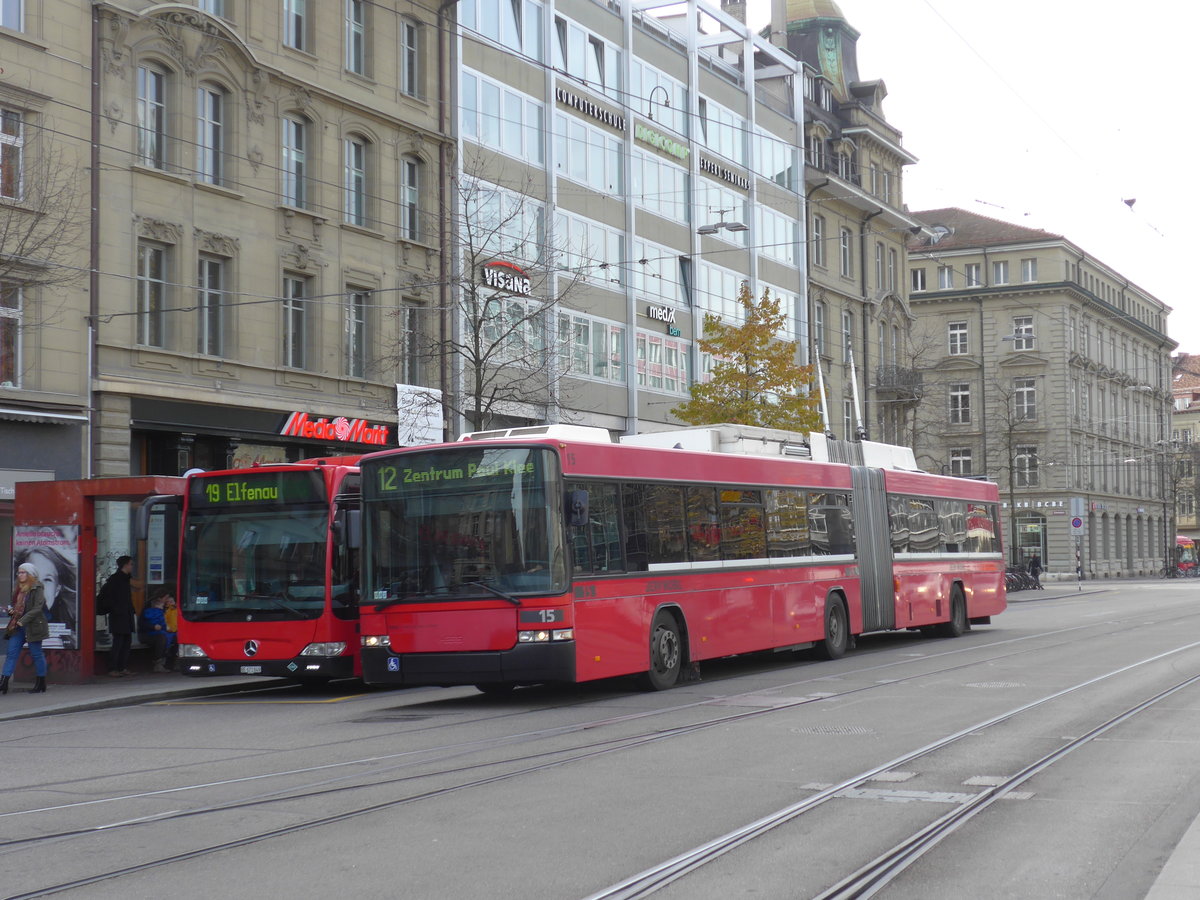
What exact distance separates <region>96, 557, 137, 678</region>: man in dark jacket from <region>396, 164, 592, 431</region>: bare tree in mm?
9788

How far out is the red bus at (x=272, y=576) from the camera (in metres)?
17.8

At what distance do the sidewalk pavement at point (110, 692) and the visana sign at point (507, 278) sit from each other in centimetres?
1298

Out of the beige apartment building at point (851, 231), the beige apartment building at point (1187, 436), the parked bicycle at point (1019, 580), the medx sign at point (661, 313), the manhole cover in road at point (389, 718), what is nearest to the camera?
the manhole cover in road at point (389, 718)

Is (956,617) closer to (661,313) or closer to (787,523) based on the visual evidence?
(787,523)

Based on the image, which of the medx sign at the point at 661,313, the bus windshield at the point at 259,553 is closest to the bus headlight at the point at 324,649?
the bus windshield at the point at 259,553

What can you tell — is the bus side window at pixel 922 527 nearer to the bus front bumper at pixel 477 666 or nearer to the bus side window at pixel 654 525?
the bus side window at pixel 654 525

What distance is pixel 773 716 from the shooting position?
46.0 feet

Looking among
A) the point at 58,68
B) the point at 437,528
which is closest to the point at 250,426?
the point at 58,68

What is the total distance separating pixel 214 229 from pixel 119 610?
30.6 ft

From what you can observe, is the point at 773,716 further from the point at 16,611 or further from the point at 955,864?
the point at 16,611

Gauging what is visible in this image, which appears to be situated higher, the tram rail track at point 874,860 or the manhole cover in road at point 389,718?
the tram rail track at point 874,860

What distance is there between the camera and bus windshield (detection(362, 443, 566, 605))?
15.2 m

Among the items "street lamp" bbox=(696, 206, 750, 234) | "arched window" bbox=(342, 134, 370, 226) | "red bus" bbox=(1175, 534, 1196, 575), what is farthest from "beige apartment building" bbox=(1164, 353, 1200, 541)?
"arched window" bbox=(342, 134, 370, 226)

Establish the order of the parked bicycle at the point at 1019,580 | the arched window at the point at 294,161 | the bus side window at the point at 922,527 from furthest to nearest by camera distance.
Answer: the parked bicycle at the point at 1019,580 < the arched window at the point at 294,161 < the bus side window at the point at 922,527
